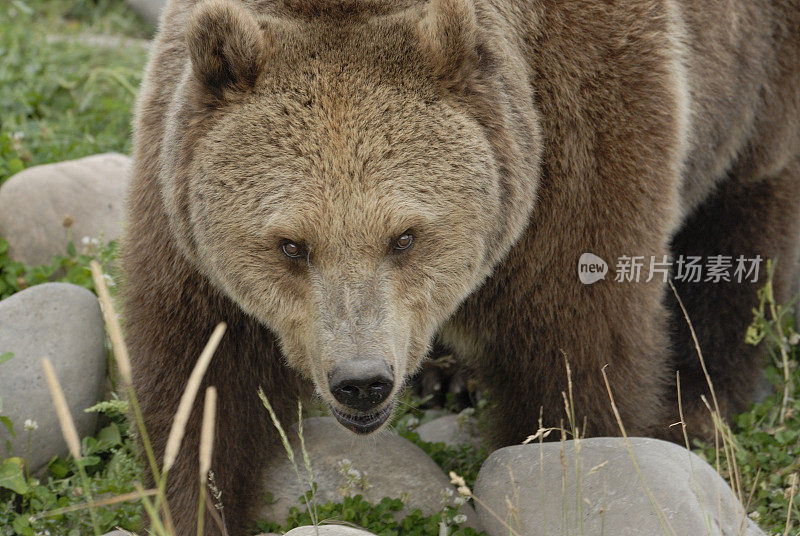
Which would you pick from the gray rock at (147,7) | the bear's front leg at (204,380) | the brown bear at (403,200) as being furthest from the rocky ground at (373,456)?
the gray rock at (147,7)

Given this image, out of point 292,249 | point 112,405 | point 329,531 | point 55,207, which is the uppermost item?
point 292,249

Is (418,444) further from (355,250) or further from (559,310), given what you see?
(355,250)

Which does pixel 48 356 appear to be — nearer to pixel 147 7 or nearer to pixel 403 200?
pixel 403 200

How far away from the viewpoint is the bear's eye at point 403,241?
12.3 ft

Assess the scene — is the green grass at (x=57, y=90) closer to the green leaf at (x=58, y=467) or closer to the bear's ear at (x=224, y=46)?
the green leaf at (x=58, y=467)

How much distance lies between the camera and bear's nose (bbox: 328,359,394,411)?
348cm

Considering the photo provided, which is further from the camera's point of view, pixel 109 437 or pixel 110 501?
pixel 109 437

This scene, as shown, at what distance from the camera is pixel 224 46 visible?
3.67 meters

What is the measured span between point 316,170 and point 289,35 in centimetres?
57

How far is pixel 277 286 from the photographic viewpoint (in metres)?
3.82

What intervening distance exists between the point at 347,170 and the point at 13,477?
2129 mm

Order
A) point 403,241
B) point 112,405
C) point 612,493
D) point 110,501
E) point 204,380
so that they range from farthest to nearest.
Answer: point 112,405
point 204,380
point 612,493
point 403,241
point 110,501

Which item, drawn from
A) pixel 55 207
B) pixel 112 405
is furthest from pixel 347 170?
pixel 55 207

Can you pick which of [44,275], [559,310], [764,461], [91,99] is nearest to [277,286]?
[559,310]
